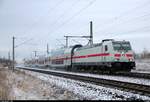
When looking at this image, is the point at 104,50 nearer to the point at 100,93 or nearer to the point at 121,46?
the point at 121,46

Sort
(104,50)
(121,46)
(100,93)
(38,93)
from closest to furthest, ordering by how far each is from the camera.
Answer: (38,93) → (100,93) → (121,46) → (104,50)

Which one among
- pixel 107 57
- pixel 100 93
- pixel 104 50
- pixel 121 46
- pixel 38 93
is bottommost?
pixel 100 93

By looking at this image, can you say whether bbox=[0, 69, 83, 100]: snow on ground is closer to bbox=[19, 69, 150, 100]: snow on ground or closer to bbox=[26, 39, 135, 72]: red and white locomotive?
bbox=[19, 69, 150, 100]: snow on ground

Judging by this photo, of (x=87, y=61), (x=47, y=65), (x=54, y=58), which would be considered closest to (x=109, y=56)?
(x=87, y=61)

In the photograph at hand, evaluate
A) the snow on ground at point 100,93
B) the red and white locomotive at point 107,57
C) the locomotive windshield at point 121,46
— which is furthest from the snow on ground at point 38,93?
the locomotive windshield at point 121,46

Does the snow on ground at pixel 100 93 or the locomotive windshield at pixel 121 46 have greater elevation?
the locomotive windshield at pixel 121 46

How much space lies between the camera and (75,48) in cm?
4209

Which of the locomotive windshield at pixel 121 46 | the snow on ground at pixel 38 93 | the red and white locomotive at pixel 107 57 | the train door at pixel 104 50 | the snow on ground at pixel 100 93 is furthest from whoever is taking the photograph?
the train door at pixel 104 50

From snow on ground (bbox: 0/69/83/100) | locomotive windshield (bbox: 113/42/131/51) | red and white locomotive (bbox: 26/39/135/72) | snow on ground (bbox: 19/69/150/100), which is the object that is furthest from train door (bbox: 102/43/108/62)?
snow on ground (bbox: 0/69/83/100)

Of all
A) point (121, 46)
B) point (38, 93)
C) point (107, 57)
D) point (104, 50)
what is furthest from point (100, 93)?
point (104, 50)

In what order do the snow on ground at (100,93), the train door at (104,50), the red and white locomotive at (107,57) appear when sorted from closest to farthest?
1. the snow on ground at (100,93)
2. the red and white locomotive at (107,57)
3. the train door at (104,50)

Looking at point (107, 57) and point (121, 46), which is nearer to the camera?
point (107, 57)

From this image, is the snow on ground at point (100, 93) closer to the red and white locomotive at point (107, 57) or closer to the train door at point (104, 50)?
the red and white locomotive at point (107, 57)

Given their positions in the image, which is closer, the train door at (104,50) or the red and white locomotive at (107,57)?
the red and white locomotive at (107,57)
